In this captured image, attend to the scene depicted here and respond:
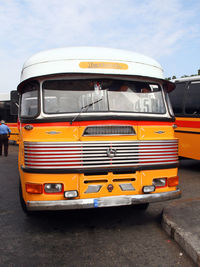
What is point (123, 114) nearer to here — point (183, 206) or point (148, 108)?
point (148, 108)

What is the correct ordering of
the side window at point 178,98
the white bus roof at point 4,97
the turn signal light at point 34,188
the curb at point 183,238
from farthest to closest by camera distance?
the white bus roof at point 4,97, the side window at point 178,98, the turn signal light at point 34,188, the curb at point 183,238

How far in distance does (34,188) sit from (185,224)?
2171mm

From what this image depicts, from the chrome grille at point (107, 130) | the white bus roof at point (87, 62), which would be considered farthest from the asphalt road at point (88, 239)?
the white bus roof at point (87, 62)

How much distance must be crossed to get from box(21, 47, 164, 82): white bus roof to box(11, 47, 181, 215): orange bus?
0.01 m

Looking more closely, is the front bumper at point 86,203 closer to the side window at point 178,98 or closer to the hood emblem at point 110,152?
the hood emblem at point 110,152

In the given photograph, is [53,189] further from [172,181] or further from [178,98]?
[178,98]

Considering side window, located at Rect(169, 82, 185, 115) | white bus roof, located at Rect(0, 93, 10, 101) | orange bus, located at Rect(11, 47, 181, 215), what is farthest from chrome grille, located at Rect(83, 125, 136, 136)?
white bus roof, located at Rect(0, 93, 10, 101)

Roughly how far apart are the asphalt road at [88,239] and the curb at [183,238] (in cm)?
8

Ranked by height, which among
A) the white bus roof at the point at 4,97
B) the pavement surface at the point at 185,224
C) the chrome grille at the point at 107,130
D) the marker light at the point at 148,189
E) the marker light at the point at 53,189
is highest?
the white bus roof at the point at 4,97

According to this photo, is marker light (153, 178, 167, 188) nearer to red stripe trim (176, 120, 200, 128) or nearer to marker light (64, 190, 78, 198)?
marker light (64, 190, 78, 198)

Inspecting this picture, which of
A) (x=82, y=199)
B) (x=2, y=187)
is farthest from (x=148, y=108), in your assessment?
(x=2, y=187)

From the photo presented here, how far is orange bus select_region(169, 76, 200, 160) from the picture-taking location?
9312 mm

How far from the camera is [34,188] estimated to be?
4258 millimetres

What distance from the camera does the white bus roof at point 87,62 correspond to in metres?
4.55
